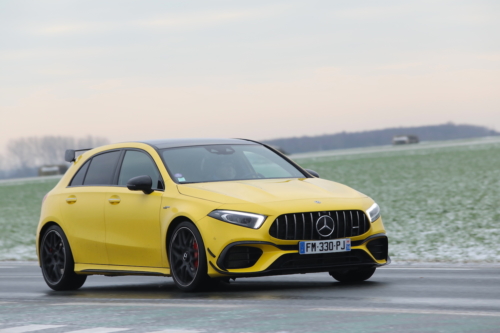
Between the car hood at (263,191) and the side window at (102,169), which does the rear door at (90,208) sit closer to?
the side window at (102,169)

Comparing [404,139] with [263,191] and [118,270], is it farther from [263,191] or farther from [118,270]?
[263,191]

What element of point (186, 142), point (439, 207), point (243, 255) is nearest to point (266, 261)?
point (243, 255)

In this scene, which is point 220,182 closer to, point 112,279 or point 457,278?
point 457,278

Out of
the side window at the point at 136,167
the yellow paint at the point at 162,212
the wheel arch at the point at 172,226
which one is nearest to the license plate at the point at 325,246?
the yellow paint at the point at 162,212

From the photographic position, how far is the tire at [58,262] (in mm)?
11398

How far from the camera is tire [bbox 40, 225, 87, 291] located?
11398mm

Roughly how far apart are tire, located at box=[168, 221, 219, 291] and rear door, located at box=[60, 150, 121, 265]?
142 cm

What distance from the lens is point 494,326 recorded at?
661 cm

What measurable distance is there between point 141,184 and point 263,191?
4.42 feet

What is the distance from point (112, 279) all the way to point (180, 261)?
4091mm

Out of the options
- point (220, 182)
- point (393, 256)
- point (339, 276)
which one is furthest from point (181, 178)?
point (393, 256)

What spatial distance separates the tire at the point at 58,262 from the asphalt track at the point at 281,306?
166mm

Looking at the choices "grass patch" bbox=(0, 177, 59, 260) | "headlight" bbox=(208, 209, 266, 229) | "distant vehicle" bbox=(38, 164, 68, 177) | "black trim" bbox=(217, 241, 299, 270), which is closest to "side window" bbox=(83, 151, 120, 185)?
"headlight" bbox=(208, 209, 266, 229)

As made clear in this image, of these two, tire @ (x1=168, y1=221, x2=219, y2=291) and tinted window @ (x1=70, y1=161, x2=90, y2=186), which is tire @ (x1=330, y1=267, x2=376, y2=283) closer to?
tire @ (x1=168, y1=221, x2=219, y2=291)
